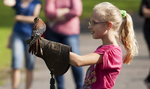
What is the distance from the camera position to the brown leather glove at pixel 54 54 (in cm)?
501

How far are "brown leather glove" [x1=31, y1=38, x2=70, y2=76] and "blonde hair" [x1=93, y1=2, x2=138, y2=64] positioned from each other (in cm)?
63

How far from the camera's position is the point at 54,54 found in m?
5.03

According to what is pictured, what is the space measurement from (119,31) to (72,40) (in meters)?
3.04

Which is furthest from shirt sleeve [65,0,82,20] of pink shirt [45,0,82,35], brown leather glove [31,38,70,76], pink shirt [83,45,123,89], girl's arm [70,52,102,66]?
brown leather glove [31,38,70,76]

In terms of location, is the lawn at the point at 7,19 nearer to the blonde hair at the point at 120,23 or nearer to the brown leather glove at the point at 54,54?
the blonde hair at the point at 120,23

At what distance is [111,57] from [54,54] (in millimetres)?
667

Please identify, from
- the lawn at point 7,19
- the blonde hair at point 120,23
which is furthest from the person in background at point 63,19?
the lawn at point 7,19

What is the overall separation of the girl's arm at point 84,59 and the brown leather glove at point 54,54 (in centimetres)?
6

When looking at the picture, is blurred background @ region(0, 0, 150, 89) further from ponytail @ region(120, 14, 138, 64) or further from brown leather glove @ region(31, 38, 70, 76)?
brown leather glove @ region(31, 38, 70, 76)

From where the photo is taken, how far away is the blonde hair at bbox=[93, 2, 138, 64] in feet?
18.2

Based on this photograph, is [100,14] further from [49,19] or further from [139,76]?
[139,76]

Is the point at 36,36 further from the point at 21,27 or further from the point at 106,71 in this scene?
the point at 21,27

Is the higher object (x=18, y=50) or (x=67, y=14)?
(x=67, y=14)

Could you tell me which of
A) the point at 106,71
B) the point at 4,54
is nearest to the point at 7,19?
the point at 4,54
